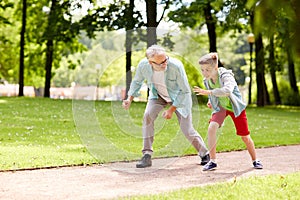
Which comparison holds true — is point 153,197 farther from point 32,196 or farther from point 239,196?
point 32,196

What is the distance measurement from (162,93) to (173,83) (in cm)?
26

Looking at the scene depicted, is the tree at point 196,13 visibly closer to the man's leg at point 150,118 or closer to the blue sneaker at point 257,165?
the man's leg at point 150,118

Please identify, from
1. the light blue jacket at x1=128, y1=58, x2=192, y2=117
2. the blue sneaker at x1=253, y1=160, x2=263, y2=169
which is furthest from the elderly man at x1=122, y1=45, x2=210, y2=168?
the blue sneaker at x1=253, y1=160, x2=263, y2=169

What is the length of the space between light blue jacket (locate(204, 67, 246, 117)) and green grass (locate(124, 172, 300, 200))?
1.17 m

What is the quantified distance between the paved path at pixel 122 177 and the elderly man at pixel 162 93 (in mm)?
383

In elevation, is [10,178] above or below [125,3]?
below

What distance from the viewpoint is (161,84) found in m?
7.22

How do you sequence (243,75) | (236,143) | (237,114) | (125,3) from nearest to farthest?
(237,114)
(236,143)
(125,3)
(243,75)

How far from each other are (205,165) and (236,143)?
3.57 meters

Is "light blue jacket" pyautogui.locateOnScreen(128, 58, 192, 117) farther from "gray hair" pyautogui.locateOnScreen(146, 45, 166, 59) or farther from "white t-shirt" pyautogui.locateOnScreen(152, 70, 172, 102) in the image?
"gray hair" pyautogui.locateOnScreen(146, 45, 166, 59)

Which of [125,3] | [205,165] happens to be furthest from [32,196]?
[125,3]

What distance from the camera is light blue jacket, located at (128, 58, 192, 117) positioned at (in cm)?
702

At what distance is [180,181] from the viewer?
6.18 meters

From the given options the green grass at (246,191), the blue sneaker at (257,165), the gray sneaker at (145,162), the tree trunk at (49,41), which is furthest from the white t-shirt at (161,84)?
the tree trunk at (49,41)
